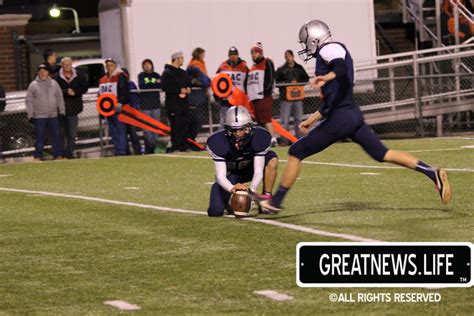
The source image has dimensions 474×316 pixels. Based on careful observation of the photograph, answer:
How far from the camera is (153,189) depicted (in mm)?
17297

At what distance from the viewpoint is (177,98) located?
81.7ft

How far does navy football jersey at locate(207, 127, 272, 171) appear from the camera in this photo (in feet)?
43.1

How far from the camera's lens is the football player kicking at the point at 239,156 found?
A: 13.0m

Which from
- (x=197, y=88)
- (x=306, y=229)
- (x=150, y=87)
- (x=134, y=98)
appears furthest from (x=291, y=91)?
(x=306, y=229)

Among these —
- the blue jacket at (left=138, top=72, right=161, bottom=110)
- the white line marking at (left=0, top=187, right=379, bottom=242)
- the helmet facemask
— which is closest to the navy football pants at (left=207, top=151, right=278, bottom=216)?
the white line marking at (left=0, top=187, right=379, bottom=242)

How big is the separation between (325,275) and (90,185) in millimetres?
9989

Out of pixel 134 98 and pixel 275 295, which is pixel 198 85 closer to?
pixel 134 98

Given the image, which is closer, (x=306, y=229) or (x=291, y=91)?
(x=306, y=229)

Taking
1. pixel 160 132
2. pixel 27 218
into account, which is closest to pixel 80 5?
pixel 160 132

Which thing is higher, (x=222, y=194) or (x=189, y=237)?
(x=222, y=194)

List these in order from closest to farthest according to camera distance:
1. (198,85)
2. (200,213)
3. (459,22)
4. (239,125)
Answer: (239,125), (200,213), (198,85), (459,22)

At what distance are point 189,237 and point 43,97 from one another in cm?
1230

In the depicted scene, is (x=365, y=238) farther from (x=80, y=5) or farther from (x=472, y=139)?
(x=80, y=5)

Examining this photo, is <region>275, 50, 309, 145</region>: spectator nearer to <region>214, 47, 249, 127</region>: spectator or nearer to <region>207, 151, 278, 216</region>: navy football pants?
<region>214, 47, 249, 127</region>: spectator
